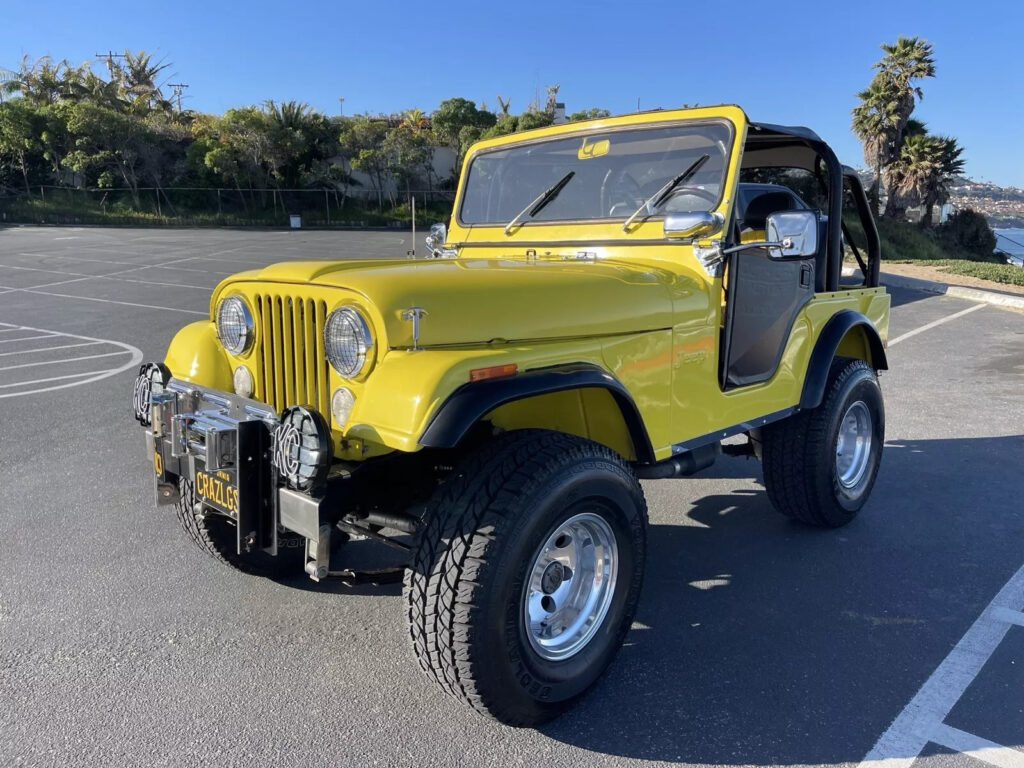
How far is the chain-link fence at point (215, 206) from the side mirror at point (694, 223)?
31787mm

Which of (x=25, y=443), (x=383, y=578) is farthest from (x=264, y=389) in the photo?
(x=25, y=443)

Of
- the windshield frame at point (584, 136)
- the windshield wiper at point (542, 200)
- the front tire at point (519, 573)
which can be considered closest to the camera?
the front tire at point (519, 573)

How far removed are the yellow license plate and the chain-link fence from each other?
106 feet

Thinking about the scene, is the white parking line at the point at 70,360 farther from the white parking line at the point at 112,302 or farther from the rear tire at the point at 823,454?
the rear tire at the point at 823,454

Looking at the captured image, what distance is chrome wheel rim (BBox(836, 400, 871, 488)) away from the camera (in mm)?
4215

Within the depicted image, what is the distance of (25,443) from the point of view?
527 centimetres

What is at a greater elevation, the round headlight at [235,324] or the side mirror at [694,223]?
the side mirror at [694,223]

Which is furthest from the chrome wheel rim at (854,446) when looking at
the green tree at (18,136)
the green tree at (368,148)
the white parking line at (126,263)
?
the green tree at (18,136)

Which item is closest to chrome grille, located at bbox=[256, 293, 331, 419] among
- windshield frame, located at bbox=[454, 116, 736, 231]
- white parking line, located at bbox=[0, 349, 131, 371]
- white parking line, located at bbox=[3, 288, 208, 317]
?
windshield frame, located at bbox=[454, 116, 736, 231]

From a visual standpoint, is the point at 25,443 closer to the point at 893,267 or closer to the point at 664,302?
the point at 664,302

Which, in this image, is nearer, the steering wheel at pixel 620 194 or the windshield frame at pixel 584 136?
the windshield frame at pixel 584 136

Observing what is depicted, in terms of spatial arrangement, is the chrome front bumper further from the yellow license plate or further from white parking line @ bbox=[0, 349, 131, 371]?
white parking line @ bbox=[0, 349, 131, 371]

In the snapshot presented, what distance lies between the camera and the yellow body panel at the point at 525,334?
7.46ft

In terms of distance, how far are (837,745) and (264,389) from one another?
7.32ft
